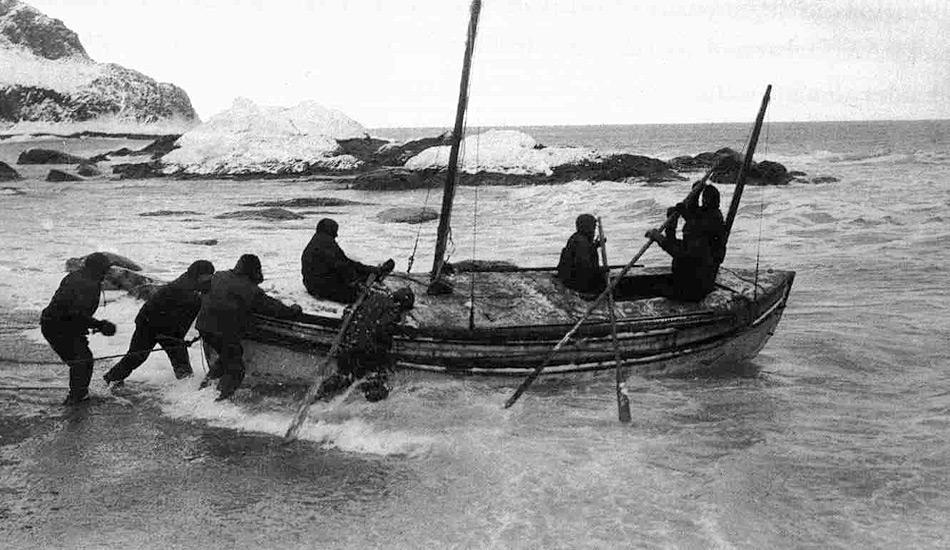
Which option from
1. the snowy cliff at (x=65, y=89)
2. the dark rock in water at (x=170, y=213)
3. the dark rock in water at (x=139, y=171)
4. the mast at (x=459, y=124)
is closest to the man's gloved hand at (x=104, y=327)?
the mast at (x=459, y=124)

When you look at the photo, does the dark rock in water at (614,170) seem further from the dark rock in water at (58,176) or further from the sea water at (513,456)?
the dark rock in water at (58,176)

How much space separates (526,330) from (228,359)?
3.33 meters

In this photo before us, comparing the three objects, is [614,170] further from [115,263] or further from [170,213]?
[115,263]

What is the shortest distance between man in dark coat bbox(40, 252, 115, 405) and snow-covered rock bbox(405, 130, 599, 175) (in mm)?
34751

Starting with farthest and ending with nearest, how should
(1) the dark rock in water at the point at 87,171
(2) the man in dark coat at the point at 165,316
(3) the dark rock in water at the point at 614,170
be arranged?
1. (1) the dark rock in water at the point at 87,171
2. (3) the dark rock in water at the point at 614,170
3. (2) the man in dark coat at the point at 165,316

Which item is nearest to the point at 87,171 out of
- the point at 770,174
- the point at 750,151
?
the point at 770,174

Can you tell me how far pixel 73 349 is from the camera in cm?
844

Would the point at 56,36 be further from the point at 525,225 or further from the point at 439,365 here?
the point at 439,365

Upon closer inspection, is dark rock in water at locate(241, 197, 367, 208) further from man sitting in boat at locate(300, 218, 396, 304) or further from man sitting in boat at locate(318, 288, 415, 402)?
man sitting in boat at locate(318, 288, 415, 402)

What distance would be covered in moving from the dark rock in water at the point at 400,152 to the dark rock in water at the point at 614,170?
44.0 feet

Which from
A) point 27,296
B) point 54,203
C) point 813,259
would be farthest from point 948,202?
point 54,203

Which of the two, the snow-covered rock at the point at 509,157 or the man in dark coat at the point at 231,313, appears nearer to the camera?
the man in dark coat at the point at 231,313

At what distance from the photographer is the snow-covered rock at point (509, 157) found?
44.1m

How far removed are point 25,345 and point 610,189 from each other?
29838mm
